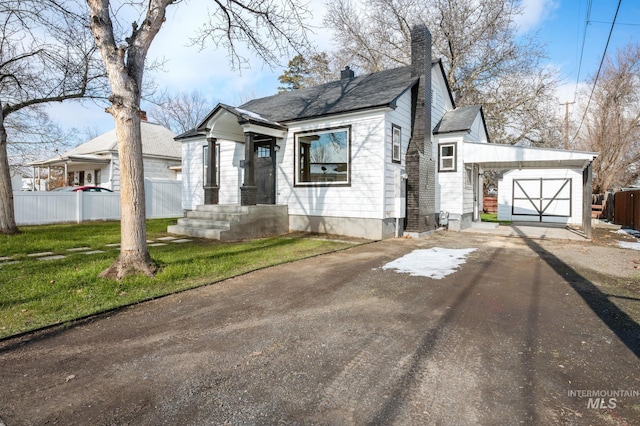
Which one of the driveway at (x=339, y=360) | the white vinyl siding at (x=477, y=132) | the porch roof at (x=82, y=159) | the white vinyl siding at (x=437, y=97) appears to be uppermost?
the white vinyl siding at (x=437, y=97)

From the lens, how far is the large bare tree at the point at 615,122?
70.6ft

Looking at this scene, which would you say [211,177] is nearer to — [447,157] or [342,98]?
[342,98]

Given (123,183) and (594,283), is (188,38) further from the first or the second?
(594,283)

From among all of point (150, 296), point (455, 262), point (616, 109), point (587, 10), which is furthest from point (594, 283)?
point (616, 109)

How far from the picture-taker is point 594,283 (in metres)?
5.27

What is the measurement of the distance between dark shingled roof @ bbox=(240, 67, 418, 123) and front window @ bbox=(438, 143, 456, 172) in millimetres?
2945

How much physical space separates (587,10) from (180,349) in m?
11.0

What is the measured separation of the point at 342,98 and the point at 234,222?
5.47 m

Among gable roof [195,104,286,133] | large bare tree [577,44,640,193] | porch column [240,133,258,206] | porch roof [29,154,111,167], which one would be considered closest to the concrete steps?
porch column [240,133,258,206]

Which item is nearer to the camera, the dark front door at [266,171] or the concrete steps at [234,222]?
the concrete steps at [234,222]

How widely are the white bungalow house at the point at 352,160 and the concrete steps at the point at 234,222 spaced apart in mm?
30

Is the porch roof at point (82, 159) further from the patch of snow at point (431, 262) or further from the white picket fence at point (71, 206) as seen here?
the patch of snow at point (431, 262)

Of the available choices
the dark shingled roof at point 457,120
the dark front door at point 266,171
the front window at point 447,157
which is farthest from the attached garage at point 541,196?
the dark front door at point 266,171

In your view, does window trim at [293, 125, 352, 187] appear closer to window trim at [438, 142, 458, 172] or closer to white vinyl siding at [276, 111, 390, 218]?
white vinyl siding at [276, 111, 390, 218]
